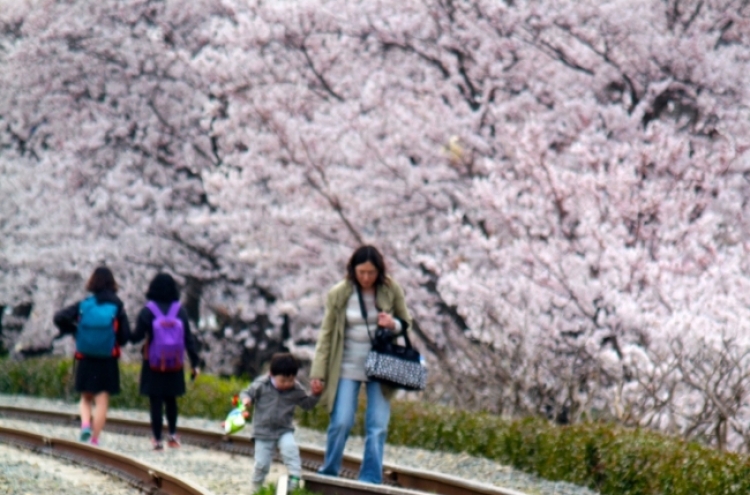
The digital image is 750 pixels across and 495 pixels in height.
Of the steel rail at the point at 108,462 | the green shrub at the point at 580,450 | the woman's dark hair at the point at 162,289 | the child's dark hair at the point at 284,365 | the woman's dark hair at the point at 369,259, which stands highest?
the woman's dark hair at the point at 369,259

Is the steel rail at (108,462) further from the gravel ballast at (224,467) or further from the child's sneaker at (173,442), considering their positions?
the child's sneaker at (173,442)

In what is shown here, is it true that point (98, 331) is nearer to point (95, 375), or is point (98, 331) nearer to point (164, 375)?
point (95, 375)

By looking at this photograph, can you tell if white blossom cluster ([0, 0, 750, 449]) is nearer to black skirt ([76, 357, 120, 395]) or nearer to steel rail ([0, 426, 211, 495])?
black skirt ([76, 357, 120, 395])

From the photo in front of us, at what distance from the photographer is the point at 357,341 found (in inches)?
341

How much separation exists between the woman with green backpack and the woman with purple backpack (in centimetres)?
34

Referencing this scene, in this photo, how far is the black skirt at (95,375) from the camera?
11.9m

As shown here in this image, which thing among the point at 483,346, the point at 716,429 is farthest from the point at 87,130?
the point at 716,429

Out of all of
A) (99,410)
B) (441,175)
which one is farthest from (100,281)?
(441,175)

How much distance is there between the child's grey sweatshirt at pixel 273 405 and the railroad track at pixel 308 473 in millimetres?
384

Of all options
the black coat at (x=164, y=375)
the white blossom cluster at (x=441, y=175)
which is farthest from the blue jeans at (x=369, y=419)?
the white blossom cluster at (x=441, y=175)

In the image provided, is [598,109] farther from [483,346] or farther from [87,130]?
[87,130]

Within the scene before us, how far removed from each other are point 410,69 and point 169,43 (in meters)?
6.43

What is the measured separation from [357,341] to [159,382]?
12.1 ft

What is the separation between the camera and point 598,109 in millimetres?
16578
